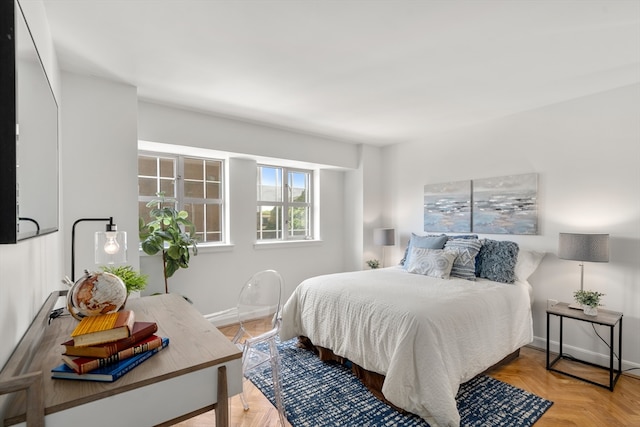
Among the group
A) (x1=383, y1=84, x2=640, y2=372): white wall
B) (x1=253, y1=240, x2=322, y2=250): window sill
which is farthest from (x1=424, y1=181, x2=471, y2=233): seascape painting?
(x1=253, y1=240, x2=322, y2=250): window sill

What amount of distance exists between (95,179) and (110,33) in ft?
3.88

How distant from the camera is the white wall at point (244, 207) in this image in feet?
10.7

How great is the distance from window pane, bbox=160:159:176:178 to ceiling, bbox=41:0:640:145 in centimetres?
79

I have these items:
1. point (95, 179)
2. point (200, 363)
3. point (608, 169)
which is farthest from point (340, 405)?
point (608, 169)

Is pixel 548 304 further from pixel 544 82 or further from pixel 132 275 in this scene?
pixel 132 275

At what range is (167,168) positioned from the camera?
3.60 m

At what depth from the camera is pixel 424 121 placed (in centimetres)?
360

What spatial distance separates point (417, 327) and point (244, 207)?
2713mm

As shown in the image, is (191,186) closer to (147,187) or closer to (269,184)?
Result: (147,187)

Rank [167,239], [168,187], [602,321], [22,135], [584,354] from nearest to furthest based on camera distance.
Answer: [22,135] < [602,321] < [584,354] < [167,239] < [168,187]

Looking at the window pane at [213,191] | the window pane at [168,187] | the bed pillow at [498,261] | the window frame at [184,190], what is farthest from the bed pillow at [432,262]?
the window pane at [168,187]

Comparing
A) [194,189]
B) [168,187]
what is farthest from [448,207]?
[168,187]

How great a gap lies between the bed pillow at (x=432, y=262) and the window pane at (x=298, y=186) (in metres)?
2.05

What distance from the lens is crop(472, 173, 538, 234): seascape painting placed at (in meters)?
3.17
